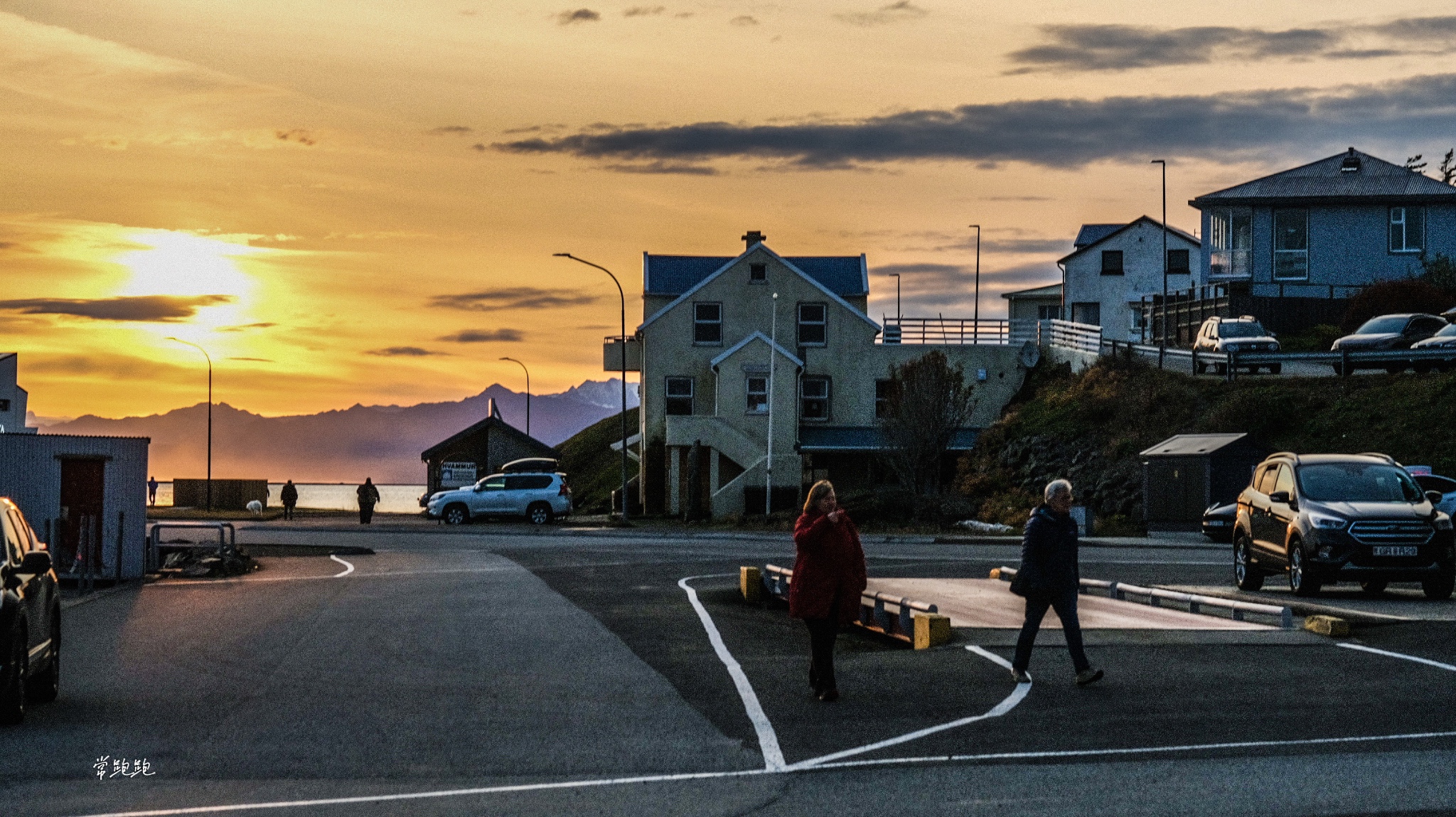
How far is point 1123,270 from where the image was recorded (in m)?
81.7

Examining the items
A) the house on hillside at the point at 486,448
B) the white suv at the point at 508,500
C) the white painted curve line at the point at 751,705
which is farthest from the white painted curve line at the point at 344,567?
the house on hillside at the point at 486,448

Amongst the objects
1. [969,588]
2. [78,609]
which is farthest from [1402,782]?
[78,609]

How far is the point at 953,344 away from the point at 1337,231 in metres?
16.6

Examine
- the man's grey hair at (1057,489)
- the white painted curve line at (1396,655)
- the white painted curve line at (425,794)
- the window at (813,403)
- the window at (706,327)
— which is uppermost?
the window at (706,327)

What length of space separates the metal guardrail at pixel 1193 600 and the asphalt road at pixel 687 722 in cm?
101

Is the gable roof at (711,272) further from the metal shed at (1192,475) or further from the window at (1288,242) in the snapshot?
the metal shed at (1192,475)

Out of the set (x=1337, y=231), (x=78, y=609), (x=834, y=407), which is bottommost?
(x=78, y=609)

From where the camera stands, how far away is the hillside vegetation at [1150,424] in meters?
43.1

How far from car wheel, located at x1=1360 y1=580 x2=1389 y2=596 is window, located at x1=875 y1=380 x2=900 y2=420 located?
1361 inches

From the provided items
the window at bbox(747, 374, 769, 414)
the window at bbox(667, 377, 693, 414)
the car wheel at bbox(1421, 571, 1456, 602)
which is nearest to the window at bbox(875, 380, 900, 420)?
the window at bbox(747, 374, 769, 414)

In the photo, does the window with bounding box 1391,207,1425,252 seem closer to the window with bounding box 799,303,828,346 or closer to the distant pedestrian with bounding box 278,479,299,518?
the window with bounding box 799,303,828,346

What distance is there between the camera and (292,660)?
15141 mm

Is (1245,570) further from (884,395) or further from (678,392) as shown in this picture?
(678,392)

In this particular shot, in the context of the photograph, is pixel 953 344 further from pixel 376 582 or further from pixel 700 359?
pixel 376 582
